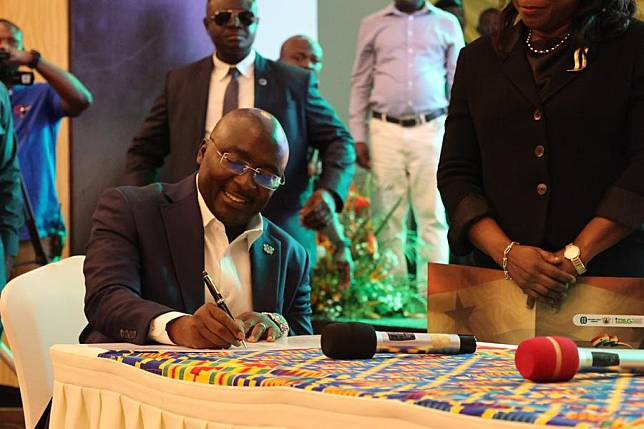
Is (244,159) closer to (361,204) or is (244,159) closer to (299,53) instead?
(299,53)

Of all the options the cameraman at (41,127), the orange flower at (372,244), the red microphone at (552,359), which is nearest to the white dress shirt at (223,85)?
the cameraman at (41,127)

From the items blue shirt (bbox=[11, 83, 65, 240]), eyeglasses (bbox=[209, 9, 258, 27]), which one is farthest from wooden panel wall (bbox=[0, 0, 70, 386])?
eyeglasses (bbox=[209, 9, 258, 27])

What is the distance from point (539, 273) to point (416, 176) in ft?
16.6

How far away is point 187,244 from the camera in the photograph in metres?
3.07

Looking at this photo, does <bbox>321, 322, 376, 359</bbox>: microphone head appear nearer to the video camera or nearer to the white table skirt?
the white table skirt

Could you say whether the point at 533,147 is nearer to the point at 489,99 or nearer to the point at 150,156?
the point at 489,99

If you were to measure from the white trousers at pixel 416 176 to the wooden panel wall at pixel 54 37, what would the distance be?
78.6 inches

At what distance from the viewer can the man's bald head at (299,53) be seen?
7.69 m

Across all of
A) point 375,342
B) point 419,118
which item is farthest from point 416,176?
point 375,342

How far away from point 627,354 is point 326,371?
460mm

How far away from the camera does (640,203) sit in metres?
2.88

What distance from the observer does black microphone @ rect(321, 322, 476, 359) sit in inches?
87.5

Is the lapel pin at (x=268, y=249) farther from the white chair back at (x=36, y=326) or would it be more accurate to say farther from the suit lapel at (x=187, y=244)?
the white chair back at (x=36, y=326)

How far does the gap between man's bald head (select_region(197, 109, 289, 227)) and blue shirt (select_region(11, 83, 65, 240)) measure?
11.7 feet
